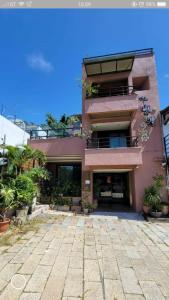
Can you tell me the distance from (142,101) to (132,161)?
4700 millimetres

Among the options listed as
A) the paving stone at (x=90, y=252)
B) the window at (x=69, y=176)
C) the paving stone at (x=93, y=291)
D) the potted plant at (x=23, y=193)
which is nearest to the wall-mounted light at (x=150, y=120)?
the window at (x=69, y=176)

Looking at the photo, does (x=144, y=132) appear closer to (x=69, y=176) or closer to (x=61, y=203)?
(x=69, y=176)

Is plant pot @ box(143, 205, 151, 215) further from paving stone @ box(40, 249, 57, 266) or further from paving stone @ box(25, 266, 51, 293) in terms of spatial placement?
paving stone @ box(25, 266, 51, 293)

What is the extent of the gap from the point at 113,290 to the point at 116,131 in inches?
437

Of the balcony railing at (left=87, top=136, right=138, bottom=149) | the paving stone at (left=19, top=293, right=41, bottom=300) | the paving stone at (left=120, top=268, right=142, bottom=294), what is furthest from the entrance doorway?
the paving stone at (left=19, top=293, right=41, bottom=300)

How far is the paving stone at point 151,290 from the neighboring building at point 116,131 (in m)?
6.96

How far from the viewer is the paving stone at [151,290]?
276 centimetres

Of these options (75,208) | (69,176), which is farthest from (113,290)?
(69,176)

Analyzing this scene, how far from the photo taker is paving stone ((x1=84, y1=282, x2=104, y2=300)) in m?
2.75

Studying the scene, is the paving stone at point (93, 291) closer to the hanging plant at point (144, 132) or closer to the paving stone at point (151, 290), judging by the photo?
the paving stone at point (151, 290)

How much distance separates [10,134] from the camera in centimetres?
1027

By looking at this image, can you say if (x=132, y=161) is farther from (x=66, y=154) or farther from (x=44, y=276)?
(x=44, y=276)
